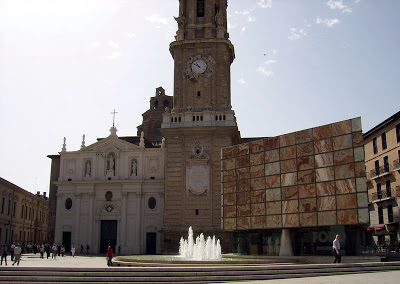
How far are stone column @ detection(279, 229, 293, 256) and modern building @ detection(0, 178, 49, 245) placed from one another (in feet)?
120

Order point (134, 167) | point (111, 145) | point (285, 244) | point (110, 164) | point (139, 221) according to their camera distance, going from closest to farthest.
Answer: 1. point (285, 244)
2. point (139, 221)
3. point (134, 167)
4. point (110, 164)
5. point (111, 145)

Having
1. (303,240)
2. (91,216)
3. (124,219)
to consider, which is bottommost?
(303,240)

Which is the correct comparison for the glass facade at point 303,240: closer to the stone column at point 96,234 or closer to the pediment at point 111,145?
the stone column at point 96,234

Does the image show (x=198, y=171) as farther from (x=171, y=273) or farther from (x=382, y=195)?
(x=171, y=273)

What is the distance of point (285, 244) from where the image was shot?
28281 millimetres

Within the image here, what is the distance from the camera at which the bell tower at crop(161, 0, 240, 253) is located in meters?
44.1

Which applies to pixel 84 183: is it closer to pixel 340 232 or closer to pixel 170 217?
pixel 170 217

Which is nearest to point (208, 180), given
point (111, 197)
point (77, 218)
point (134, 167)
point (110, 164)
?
point (134, 167)

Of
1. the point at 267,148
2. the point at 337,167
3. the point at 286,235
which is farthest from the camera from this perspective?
the point at 267,148

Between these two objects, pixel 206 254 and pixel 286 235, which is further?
pixel 206 254

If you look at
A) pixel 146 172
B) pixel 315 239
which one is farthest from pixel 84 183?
pixel 315 239

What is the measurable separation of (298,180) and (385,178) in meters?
14.6

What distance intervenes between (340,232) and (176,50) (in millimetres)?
28239

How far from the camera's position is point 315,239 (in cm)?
2745
